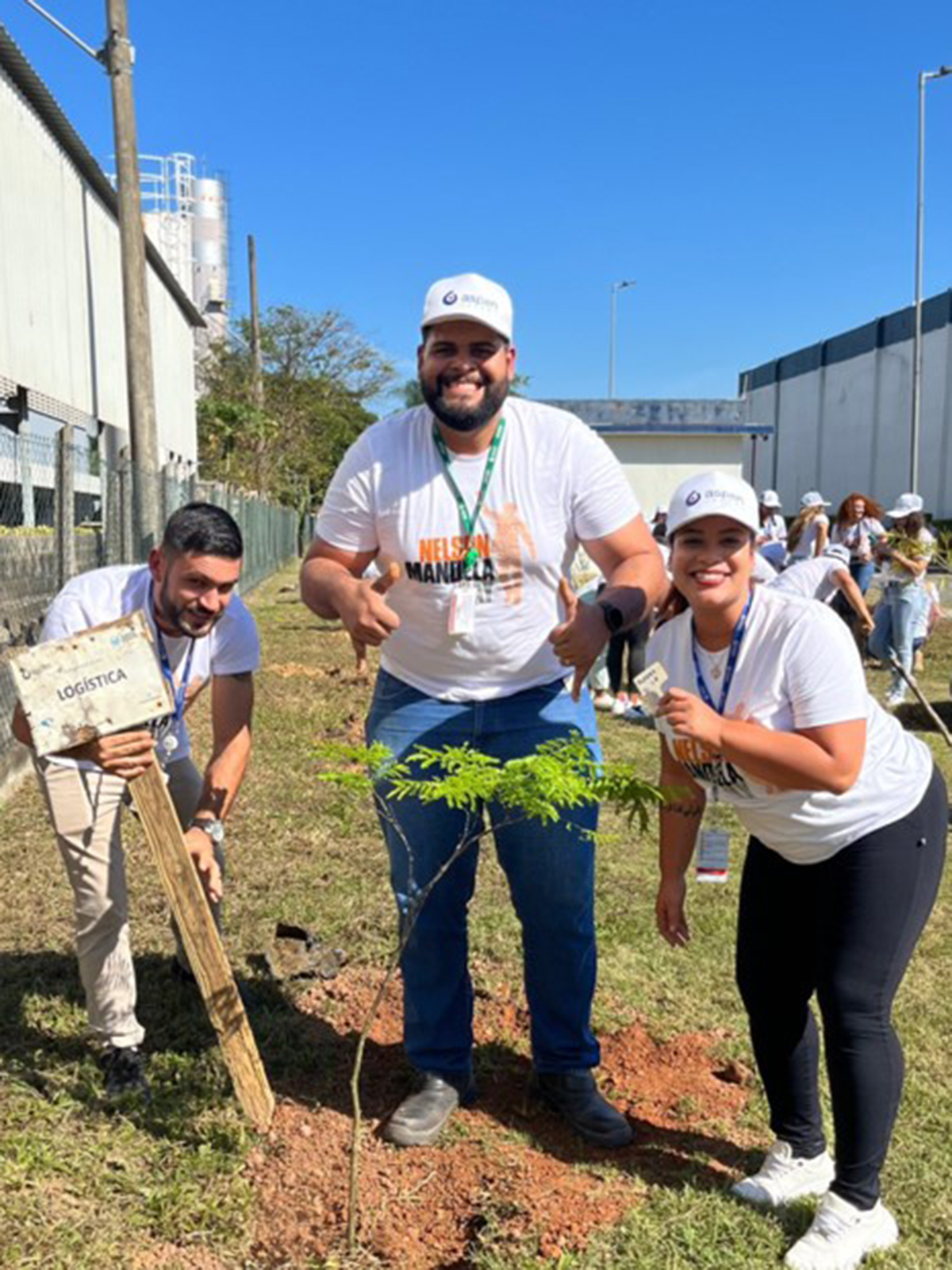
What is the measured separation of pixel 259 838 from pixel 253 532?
17832 millimetres

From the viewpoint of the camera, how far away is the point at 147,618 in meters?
2.91

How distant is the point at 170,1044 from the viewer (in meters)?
3.47

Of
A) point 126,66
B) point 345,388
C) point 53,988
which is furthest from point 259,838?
point 345,388

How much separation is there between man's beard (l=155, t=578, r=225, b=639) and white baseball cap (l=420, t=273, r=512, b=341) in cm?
98

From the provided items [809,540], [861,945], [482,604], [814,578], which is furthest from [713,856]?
[809,540]

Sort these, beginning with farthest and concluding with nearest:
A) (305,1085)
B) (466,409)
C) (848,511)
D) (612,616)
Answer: (848,511), (305,1085), (466,409), (612,616)

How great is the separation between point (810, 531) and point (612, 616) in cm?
969

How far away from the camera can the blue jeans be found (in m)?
2.80

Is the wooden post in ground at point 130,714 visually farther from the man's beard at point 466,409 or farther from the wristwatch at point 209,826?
the man's beard at point 466,409

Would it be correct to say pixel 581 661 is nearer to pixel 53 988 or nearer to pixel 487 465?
pixel 487 465

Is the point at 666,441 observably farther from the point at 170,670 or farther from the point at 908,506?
the point at 170,670

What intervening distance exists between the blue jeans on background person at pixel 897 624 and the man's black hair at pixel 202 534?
24.6ft

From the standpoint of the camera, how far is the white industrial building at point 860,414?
35.0 m

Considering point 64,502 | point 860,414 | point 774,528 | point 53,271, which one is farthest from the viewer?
point 860,414
